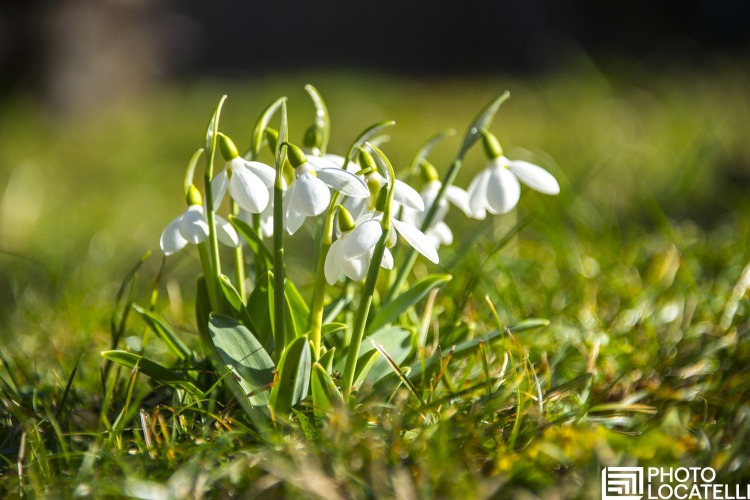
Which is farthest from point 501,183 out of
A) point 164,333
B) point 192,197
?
point 164,333

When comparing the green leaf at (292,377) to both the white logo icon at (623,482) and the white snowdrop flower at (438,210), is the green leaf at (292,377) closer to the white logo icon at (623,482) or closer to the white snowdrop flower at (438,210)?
the white snowdrop flower at (438,210)

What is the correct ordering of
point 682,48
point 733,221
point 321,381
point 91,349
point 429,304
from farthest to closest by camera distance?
point 682,48
point 733,221
point 91,349
point 429,304
point 321,381

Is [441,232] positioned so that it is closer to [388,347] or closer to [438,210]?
[438,210]

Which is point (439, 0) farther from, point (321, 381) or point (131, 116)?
point (321, 381)

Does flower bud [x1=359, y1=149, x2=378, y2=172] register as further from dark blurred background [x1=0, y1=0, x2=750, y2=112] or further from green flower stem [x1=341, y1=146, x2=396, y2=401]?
dark blurred background [x1=0, y1=0, x2=750, y2=112]

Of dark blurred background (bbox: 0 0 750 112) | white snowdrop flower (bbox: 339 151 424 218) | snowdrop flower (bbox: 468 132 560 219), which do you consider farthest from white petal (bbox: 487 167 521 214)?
dark blurred background (bbox: 0 0 750 112)

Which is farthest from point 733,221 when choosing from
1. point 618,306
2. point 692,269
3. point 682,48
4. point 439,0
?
point 439,0

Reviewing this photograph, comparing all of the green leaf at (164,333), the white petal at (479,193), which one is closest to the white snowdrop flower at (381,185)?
the white petal at (479,193)

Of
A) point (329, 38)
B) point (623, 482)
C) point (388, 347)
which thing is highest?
point (329, 38)
